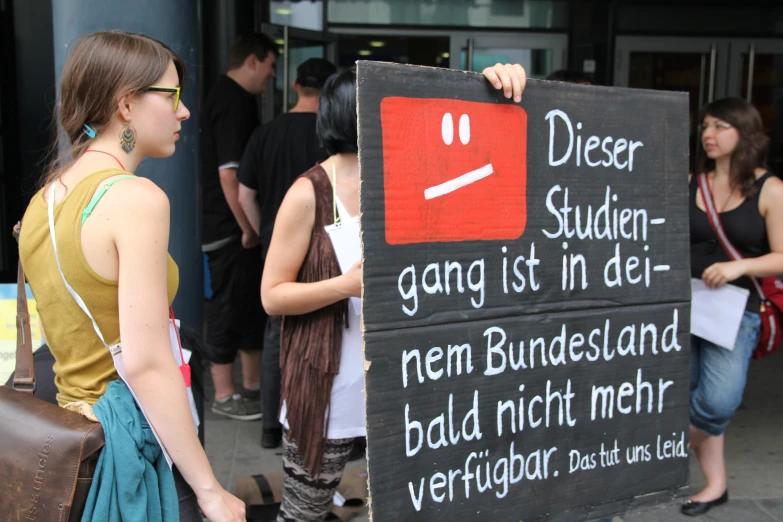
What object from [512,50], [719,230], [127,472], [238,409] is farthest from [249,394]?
[512,50]

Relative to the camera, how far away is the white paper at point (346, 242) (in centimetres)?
223

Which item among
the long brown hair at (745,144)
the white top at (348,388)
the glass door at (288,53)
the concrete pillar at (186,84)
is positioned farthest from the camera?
the glass door at (288,53)

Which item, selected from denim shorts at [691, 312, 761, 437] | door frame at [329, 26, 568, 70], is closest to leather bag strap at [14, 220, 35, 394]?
denim shorts at [691, 312, 761, 437]

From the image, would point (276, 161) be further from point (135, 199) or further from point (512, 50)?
point (512, 50)

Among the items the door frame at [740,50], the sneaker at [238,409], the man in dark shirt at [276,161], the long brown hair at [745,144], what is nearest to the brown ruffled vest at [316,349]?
the man in dark shirt at [276,161]

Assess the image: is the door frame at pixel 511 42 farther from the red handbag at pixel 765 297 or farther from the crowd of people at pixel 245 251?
the red handbag at pixel 765 297

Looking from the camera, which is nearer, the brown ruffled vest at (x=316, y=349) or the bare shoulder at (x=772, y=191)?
the brown ruffled vest at (x=316, y=349)

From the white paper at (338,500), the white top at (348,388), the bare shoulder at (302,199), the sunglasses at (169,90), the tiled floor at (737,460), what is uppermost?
the sunglasses at (169,90)

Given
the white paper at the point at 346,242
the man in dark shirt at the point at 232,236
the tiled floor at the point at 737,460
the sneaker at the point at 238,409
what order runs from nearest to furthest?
the white paper at the point at 346,242
the tiled floor at the point at 737,460
the man in dark shirt at the point at 232,236
the sneaker at the point at 238,409

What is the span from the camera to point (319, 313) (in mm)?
2334

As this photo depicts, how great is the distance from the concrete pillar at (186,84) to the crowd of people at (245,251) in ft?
1.76

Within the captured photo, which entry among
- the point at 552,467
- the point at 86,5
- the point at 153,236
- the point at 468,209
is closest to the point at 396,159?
the point at 468,209

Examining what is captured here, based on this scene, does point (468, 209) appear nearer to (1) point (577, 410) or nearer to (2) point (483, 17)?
(1) point (577, 410)

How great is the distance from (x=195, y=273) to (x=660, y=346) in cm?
192
